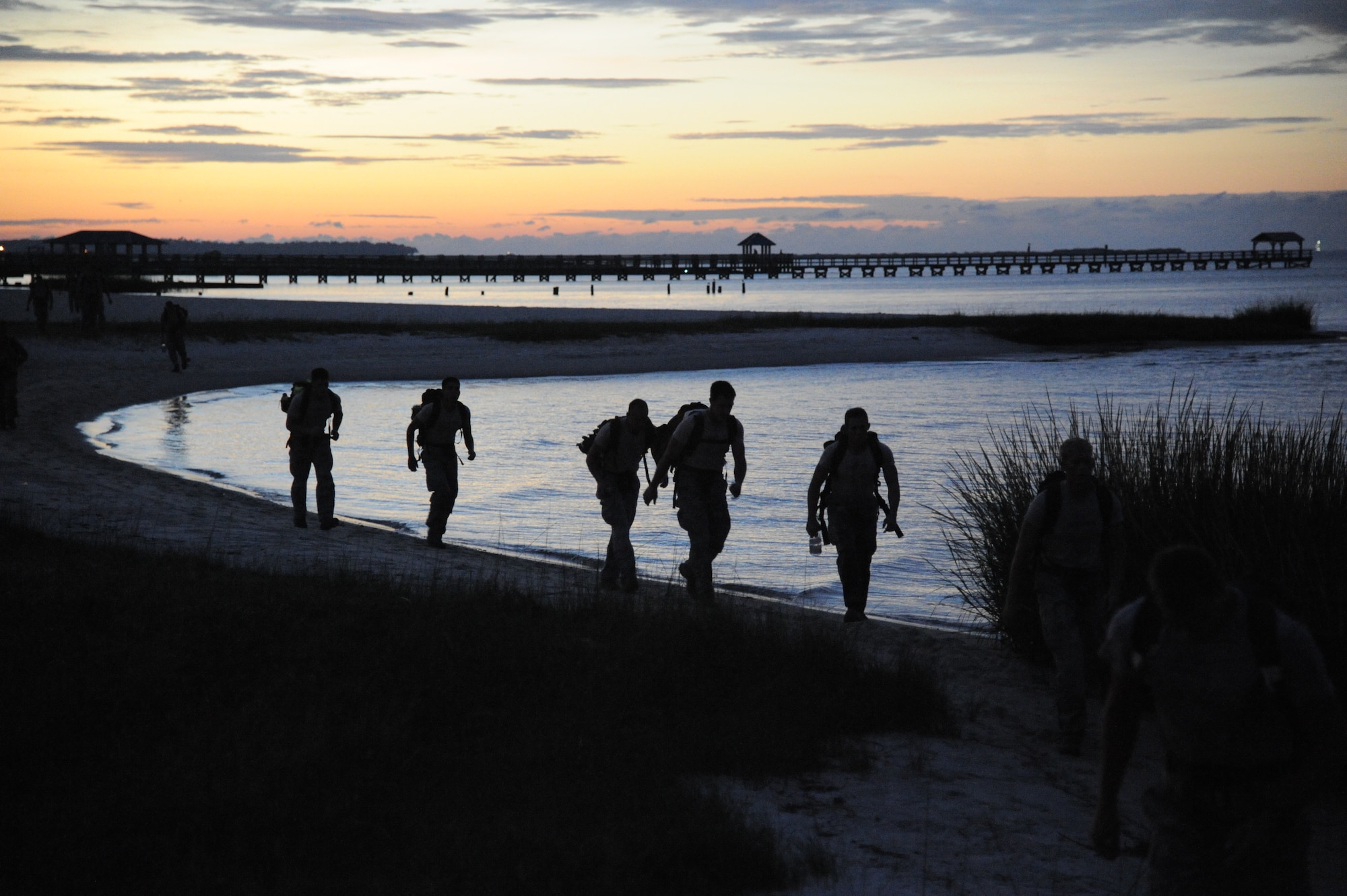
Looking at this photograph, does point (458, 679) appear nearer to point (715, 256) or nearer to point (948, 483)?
point (948, 483)

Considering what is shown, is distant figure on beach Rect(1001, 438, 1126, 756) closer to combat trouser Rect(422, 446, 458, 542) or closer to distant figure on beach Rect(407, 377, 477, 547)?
distant figure on beach Rect(407, 377, 477, 547)

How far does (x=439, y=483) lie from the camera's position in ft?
38.2

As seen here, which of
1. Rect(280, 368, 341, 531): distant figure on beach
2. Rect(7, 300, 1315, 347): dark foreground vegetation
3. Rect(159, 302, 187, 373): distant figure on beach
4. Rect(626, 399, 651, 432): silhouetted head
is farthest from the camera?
Rect(7, 300, 1315, 347): dark foreground vegetation

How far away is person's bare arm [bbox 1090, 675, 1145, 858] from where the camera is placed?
3359 mm

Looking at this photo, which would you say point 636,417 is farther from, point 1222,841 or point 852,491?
point 1222,841

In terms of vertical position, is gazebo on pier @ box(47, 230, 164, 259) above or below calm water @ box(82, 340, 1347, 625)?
above

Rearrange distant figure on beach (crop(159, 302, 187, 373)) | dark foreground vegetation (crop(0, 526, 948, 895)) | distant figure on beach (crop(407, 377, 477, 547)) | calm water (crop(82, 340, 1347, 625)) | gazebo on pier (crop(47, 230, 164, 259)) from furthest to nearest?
1. gazebo on pier (crop(47, 230, 164, 259))
2. distant figure on beach (crop(159, 302, 187, 373))
3. calm water (crop(82, 340, 1347, 625))
4. distant figure on beach (crop(407, 377, 477, 547))
5. dark foreground vegetation (crop(0, 526, 948, 895))

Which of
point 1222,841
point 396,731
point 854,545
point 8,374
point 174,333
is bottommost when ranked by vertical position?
point 396,731

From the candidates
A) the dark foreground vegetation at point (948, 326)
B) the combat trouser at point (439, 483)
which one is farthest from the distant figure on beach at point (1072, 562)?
the dark foreground vegetation at point (948, 326)

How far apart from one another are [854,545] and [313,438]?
19.1ft

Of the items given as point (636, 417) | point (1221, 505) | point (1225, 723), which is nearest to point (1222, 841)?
point (1225, 723)

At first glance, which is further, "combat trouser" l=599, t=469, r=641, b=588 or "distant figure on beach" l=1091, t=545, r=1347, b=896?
"combat trouser" l=599, t=469, r=641, b=588

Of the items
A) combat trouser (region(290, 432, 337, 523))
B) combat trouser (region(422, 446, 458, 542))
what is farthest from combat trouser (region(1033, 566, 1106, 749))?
combat trouser (region(290, 432, 337, 523))

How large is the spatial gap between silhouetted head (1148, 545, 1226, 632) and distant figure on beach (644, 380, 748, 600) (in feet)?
17.2
